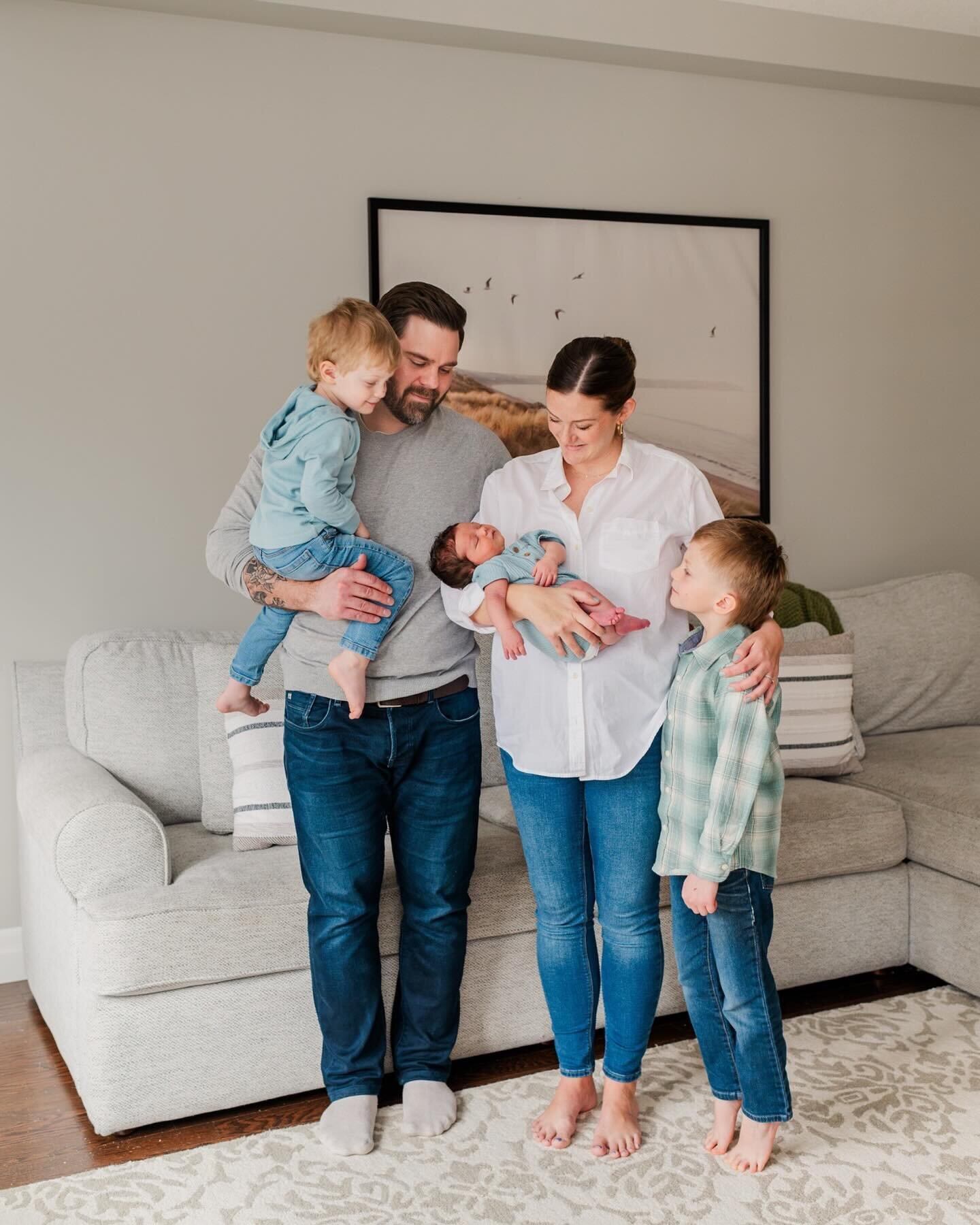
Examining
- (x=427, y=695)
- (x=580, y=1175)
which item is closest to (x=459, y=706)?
(x=427, y=695)

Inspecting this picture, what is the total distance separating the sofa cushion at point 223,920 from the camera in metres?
2.16

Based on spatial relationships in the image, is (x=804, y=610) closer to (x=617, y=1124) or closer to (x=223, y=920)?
(x=617, y=1124)

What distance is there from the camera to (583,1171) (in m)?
2.06

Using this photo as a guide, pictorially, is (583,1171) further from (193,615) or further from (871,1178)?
(193,615)

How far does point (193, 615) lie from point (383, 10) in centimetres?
167

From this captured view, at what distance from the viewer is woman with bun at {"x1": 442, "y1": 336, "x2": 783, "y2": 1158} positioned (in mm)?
1979

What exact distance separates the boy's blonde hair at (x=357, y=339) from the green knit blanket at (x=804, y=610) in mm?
1836

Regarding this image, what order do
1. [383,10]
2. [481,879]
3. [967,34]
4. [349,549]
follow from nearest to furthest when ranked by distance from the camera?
1. [349,549]
2. [481,879]
3. [383,10]
4. [967,34]

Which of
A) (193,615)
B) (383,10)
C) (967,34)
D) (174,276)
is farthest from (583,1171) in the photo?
(967,34)

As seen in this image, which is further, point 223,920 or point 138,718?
point 138,718

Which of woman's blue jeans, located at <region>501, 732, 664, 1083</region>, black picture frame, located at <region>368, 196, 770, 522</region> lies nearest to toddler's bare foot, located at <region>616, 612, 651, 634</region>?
woman's blue jeans, located at <region>501, 732, 664, 1083</region>

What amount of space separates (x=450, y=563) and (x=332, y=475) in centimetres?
25

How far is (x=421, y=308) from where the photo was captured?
1986 millimetres

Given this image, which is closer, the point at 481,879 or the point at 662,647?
the point at 662,647
